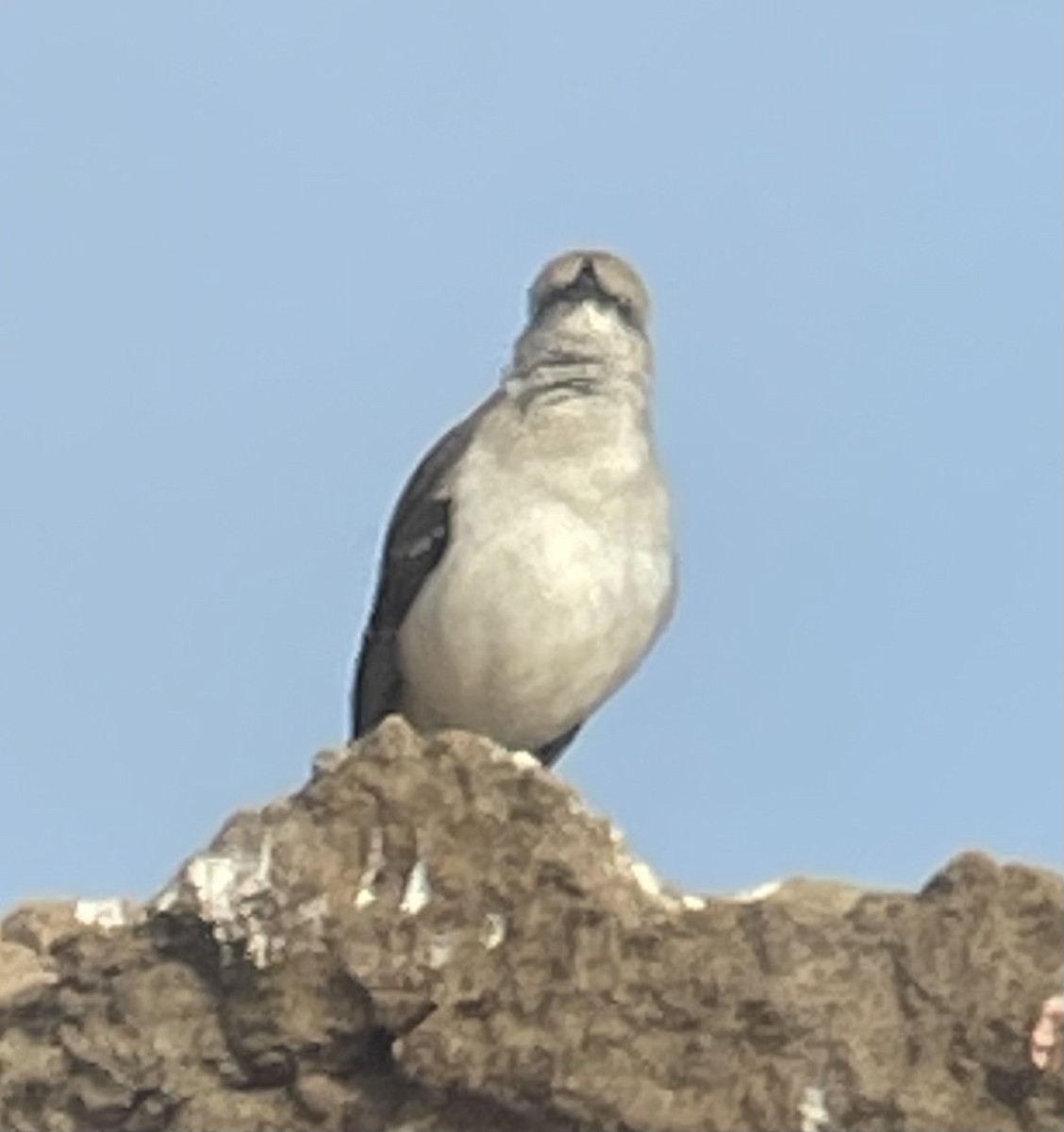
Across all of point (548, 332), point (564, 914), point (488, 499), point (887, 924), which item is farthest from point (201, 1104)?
point (548, 332)

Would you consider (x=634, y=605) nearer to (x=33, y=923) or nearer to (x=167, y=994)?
(x=33, y=923)

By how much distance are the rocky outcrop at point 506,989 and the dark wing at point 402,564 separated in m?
2.44

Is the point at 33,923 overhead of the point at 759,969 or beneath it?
overhead

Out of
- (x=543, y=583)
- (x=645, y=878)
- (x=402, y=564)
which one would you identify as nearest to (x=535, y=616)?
(x=543, y=583)

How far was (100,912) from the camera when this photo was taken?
377 inches

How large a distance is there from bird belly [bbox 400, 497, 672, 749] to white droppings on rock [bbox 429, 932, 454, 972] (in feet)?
8.22

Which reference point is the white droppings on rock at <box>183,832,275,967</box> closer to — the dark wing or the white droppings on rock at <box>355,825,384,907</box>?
the white droppings on rock at <box>355,825,384,907</box>

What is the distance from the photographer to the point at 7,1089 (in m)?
8.38

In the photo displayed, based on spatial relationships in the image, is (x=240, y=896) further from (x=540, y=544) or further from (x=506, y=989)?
(x=540, y=544)

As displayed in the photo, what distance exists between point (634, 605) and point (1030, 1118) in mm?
3095

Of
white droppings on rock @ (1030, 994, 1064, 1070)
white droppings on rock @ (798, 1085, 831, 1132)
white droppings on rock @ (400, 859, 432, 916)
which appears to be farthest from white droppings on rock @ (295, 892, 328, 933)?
white droppings on rock @ (1030, 994, 1064, 1070)

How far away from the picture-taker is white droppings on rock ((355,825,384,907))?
8250mm

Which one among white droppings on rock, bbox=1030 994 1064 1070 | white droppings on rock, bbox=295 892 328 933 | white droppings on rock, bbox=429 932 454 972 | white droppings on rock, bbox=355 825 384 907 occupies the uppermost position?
white droppings on rock, bbox=355 825 384 907

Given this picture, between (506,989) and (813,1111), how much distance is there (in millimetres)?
788
